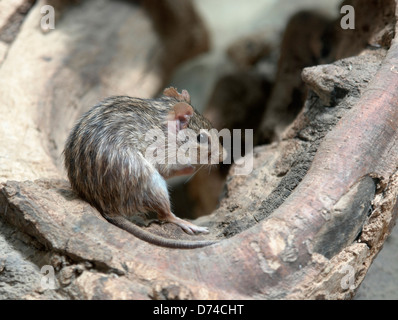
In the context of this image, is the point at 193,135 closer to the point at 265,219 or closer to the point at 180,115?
the point at 180,115

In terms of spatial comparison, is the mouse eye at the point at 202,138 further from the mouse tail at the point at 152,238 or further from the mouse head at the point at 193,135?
the mouse tail at the point at 152,238

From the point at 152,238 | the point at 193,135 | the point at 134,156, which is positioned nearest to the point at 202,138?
the point at 193,135

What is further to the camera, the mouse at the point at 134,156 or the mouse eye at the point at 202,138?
the mouse eye at the point at 202,138

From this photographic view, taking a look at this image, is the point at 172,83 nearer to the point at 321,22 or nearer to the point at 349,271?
the point at 321,22

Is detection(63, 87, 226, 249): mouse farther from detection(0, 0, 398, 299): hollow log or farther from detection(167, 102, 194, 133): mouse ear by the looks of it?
detection(0, 0, 398, 299): hollow log

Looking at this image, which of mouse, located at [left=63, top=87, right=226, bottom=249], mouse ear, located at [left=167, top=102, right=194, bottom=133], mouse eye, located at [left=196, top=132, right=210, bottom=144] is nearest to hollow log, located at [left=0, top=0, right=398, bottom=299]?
mouse, located at [left=63, top=87, right=226, bottom=249]

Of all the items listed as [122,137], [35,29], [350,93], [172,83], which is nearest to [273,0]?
[172,83]

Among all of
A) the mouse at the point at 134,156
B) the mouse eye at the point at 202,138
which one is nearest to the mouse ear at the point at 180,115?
the mouse at the point at 134,156
